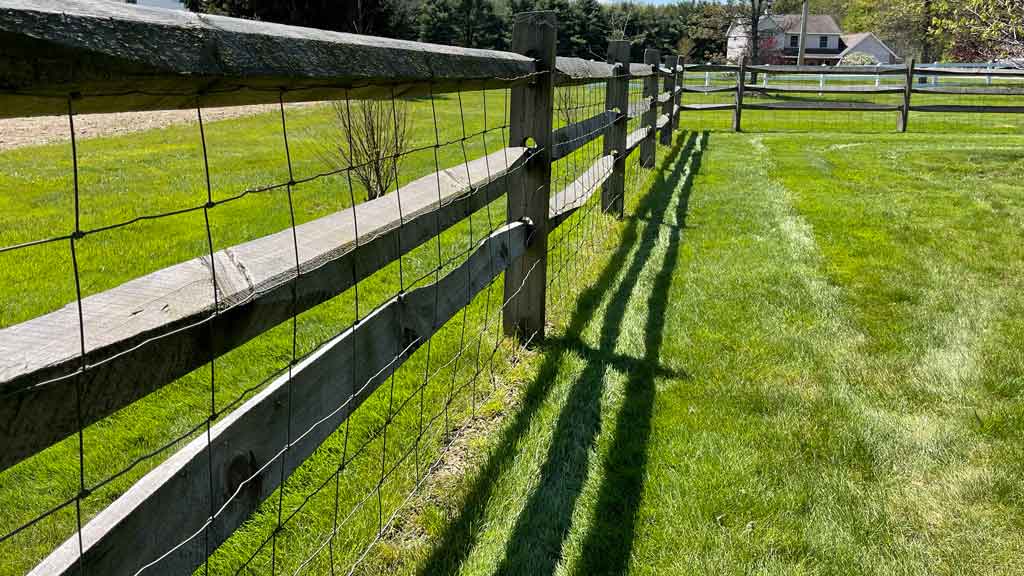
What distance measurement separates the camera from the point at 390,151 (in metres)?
8.09

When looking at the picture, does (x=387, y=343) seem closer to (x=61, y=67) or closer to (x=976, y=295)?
(x=61, y=67)

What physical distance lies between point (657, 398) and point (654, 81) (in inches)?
265

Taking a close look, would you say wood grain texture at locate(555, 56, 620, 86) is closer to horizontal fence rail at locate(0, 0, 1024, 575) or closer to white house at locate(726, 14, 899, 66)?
horizontal fence rail at locate(0, 0, 1024, 575)

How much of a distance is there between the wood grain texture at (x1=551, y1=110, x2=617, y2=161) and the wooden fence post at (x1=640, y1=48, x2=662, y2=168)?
313cm

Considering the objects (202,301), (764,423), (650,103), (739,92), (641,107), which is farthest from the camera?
(739,92)

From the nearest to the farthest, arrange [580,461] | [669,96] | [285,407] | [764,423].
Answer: [285,407] < [580,461] < [764,423] < [669,96]

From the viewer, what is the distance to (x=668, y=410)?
143 inches

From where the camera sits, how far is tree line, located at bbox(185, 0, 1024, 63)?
35.3 feet

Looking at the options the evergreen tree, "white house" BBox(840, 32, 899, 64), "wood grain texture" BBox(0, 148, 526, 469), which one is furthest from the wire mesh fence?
"white house" BBox(840, 32, 899, 64)

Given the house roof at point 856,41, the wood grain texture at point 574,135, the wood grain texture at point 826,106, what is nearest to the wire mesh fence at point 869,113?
the wood grain texture at point 826,106

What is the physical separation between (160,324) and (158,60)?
452 millimetres

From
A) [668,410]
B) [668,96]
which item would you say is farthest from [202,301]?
[668,96]

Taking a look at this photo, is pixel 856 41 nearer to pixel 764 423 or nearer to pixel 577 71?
pixel 577 71

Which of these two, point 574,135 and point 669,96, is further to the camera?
point 669,96
